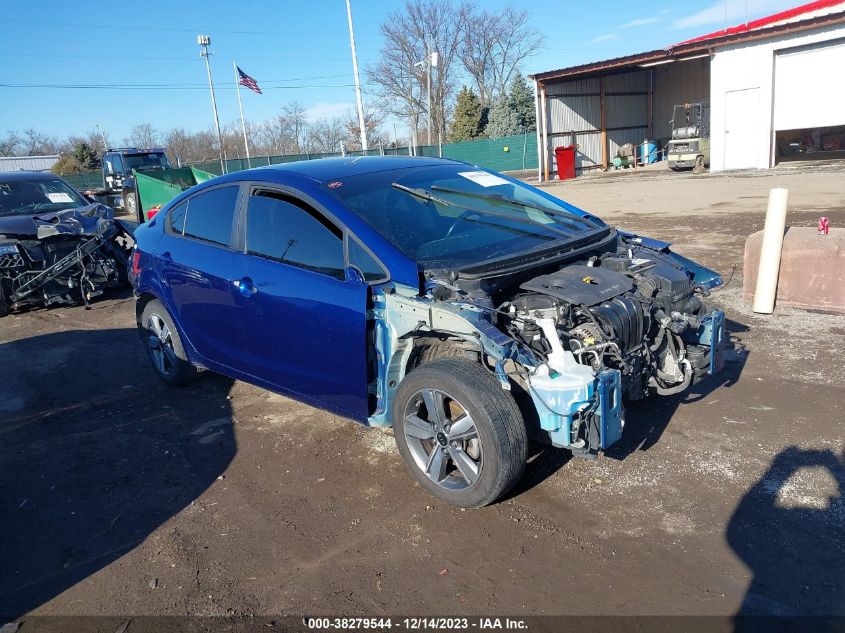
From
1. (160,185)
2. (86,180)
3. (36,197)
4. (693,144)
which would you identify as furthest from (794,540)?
(86,180)

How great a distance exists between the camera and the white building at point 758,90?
2120 cm

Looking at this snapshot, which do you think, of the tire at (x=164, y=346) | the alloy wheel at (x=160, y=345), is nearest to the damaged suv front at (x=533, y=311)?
the tire at (x=164, y=346)

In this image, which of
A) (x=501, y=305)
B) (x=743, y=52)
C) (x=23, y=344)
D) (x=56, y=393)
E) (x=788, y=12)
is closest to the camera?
(x=501, y=305)

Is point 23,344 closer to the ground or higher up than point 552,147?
closer to the ground

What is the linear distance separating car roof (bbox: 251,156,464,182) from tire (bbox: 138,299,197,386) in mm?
1558

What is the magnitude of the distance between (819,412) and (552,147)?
1032 inches

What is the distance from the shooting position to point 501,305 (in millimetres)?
3533

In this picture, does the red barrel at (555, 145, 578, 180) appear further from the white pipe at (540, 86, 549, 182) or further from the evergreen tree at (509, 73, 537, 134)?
the evergreen tree at (509, 73, 537, 134)

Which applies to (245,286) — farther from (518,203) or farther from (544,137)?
(544,137)

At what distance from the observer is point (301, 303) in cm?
387

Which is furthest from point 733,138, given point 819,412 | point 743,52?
point 819,412

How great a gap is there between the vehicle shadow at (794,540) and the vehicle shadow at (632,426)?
0.72m

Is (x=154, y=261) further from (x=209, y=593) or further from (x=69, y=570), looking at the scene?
(x=209, y=593)

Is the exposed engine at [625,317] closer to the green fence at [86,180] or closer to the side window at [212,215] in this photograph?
the side window at [212,215]
